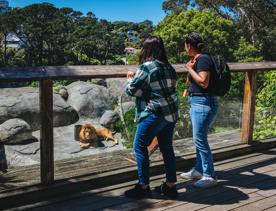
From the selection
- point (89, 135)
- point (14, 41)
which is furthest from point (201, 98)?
point (14, 41)

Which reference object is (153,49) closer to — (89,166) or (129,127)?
(89,166)

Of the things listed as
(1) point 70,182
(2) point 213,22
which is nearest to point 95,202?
(1) point 70,182

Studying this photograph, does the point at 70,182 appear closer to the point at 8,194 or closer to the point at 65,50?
the point at 8,194

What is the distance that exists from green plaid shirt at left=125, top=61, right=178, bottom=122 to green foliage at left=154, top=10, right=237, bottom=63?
65.2ft

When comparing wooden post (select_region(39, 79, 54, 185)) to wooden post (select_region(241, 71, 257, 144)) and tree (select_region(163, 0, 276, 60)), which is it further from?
tree (select_region(163, 0, 276, 60))

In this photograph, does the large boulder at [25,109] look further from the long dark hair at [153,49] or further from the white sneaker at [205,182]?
the long dark hair at [153,49]

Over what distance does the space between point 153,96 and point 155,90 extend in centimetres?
5

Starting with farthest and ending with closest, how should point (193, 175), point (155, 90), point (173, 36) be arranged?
point (173, 36), point (193, 175), point (155, 90)

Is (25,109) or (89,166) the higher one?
(25,109)

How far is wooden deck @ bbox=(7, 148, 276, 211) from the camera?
395 cm

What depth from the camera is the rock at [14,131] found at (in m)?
5.51

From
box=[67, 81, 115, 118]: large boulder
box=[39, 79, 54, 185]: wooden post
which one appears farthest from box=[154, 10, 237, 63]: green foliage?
box=[39, 79, 54, 185]: wooden post

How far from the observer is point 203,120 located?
4.21 meters

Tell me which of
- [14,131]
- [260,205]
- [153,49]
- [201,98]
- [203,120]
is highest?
[153,49]
